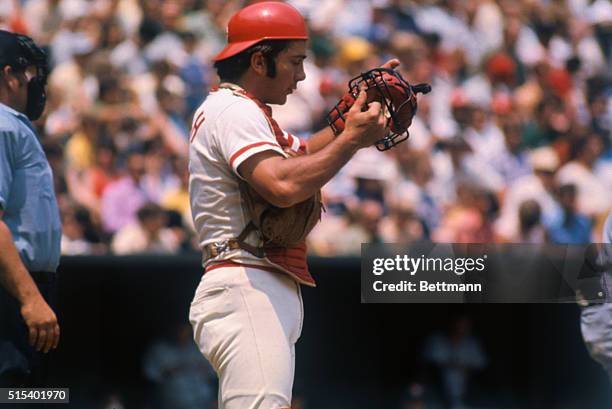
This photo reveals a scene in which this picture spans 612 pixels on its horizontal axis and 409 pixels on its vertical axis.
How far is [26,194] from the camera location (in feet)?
13.4

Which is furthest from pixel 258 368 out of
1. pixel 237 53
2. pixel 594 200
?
pixel 594 200

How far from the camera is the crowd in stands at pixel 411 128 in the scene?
8398 mm

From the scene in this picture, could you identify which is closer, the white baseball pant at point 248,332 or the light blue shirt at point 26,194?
the white baseball pant at point 248,332

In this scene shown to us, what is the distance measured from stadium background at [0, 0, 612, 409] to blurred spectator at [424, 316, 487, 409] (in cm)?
6

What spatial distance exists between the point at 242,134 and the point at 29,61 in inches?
44.9

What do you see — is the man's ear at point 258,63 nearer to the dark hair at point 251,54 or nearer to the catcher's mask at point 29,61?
the dark hair at point 251,54

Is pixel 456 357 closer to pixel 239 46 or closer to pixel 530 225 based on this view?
pixel 530 225

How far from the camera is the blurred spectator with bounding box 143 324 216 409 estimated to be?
6.85 m

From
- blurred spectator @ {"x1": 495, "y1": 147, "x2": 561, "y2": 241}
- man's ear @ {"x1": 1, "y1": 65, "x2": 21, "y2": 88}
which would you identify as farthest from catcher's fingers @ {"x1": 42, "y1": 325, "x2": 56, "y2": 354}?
blurred spectator @ {"x1": 495, "y1": 147, "x2": 561, "y2": 241}

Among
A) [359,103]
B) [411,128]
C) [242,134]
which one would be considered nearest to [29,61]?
[242,134]

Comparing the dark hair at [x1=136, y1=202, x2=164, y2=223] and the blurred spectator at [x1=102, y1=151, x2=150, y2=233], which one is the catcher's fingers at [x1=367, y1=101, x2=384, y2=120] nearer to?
the dark hair at [x1=136, y1=202, x2=164, y2=223]

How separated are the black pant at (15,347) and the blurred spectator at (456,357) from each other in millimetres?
3758

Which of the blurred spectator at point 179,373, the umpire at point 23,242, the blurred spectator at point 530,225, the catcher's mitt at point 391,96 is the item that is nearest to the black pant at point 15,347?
the umpire at point 23,242

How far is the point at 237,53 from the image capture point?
3848mm
